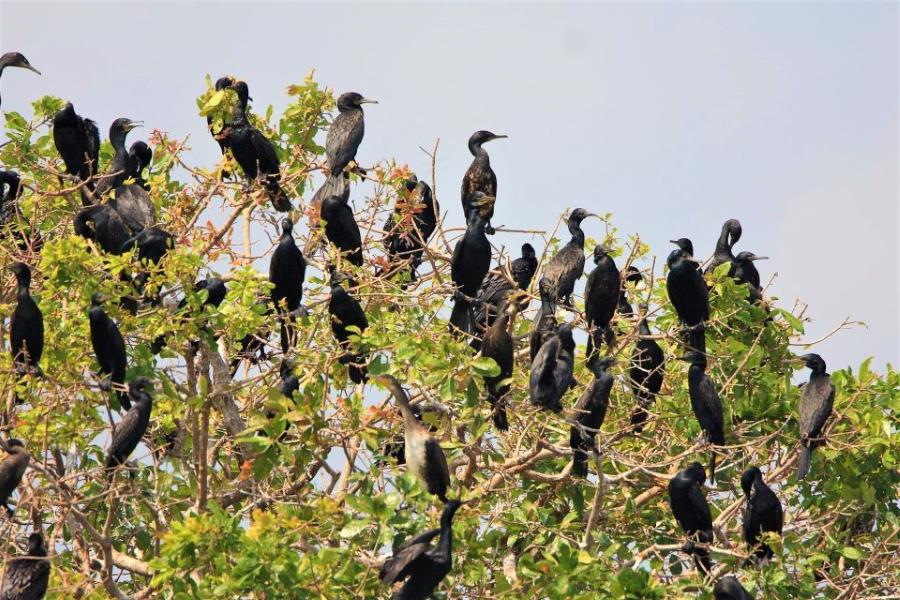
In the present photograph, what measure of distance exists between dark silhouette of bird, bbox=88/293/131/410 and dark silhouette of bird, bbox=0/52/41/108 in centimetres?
520

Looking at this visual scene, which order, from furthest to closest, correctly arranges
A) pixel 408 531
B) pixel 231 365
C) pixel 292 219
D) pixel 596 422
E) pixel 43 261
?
pixel 292 219 → pixel 231 365 → pixel 596 422 → pixel 43 261 → pixel 408 531

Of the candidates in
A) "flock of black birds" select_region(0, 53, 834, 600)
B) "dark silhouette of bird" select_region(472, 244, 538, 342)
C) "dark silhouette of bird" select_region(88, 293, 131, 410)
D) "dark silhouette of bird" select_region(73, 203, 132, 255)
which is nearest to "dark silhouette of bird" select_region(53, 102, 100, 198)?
"flock of black birds" select_region(0, 53, 834, 600)

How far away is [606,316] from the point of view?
9.75 meters

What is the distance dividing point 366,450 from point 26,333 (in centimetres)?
200

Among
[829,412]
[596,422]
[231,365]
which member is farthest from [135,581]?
[829,412]

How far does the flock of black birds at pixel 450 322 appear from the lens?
8695 millimetres

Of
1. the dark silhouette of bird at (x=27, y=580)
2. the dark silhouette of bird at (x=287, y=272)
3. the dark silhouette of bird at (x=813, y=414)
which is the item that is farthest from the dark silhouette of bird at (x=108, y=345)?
the dark silhouette of bird at (x=813, y=414)

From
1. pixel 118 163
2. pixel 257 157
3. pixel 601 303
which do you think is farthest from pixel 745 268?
pixel 118 163

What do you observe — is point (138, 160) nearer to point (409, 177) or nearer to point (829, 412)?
point (409, 177)

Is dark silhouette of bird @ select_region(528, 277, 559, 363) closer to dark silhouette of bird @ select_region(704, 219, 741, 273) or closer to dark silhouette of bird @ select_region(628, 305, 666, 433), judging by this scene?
dark silhouette of bird @ select_region(628, 305, 666, 433)

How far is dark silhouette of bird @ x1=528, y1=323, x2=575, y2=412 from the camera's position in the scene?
8977mm

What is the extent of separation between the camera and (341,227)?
10664mm

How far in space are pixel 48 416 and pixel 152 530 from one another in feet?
4.89

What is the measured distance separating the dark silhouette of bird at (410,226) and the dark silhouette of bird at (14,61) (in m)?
3.50
